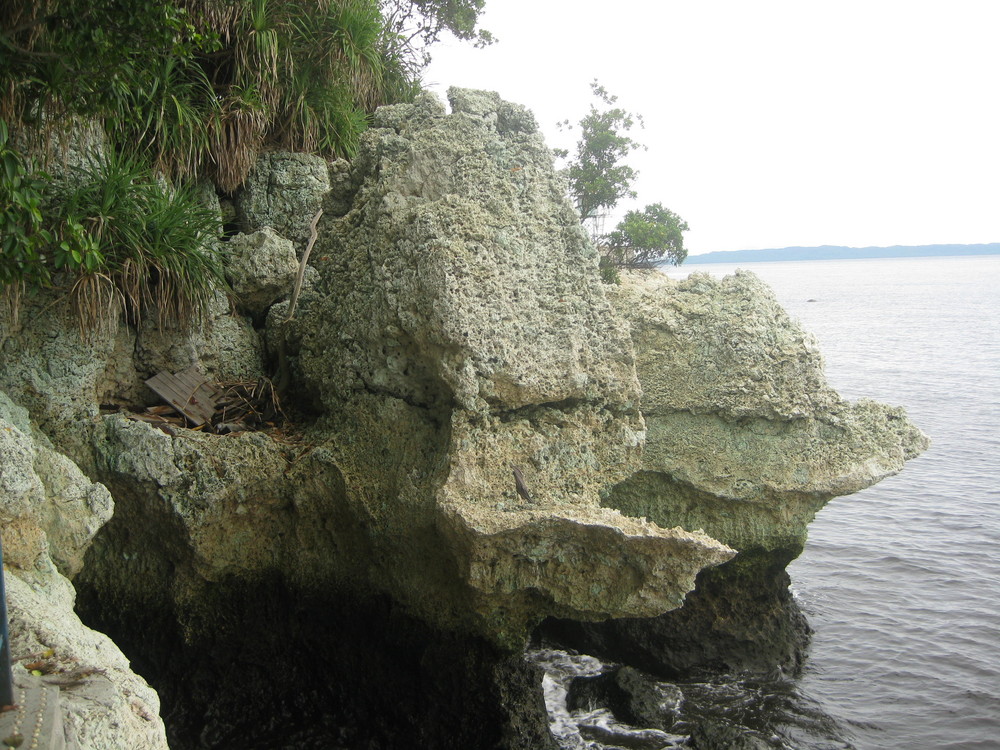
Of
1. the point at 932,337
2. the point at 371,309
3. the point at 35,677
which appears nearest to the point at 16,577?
the point at 35,677

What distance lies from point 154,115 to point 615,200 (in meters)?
11.1

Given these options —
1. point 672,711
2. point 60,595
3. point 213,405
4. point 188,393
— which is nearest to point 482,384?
point 213,405

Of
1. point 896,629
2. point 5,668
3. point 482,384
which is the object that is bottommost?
point 896,629

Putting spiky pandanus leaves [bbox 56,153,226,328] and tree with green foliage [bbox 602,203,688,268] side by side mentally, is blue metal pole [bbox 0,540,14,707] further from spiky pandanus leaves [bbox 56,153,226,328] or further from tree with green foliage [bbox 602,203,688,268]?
tree with green foliage [bbox 602,203,688,268]

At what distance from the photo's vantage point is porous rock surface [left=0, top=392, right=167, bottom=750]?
3037 millimetres

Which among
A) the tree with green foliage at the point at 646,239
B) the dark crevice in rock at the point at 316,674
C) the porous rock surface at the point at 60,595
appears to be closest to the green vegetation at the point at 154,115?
the porous rock surface at the point at 60,595

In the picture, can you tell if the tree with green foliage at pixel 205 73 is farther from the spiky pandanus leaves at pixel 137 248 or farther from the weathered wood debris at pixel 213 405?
the weathered wood debris at pixel 213 405

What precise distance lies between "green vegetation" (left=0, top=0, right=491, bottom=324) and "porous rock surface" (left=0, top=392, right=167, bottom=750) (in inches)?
37.1

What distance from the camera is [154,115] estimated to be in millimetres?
5996

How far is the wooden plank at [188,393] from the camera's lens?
18.0 feet

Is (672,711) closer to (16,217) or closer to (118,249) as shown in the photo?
(118,249)

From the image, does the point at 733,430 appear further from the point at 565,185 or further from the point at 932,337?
the point at 932,337

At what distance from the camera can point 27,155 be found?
4961mm

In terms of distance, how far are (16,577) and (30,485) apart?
42 cm
